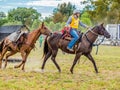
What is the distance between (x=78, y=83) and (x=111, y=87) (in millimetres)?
1017

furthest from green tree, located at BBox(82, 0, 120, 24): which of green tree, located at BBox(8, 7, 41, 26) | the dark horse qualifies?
green tree, located at BBox(8, 7, 41, 26)

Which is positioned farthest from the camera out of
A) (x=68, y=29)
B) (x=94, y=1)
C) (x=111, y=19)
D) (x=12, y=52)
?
(x=111, y=19)

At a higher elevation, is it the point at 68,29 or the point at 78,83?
the point at 68,29

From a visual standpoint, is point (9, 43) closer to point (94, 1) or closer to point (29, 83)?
point (29, 83)

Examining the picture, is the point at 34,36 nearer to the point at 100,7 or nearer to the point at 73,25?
the point at 73,25

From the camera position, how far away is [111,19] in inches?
2280

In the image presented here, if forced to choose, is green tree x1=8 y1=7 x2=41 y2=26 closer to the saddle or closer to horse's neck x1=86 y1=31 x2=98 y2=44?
the saddle

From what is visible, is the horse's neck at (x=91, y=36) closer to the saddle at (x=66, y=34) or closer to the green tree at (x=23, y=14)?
the saddle at (x=66, y=34)

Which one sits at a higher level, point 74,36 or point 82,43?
point 74,36

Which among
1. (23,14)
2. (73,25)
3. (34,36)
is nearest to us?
(73,25)

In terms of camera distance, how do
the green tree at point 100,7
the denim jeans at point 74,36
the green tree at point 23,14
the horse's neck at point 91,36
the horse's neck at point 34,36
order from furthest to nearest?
the green tree at point 23,14, the green tree at point 100,7, the horse's neck at point 34,36, the horse's neck at point 91,36, the denim jeans at point 74,36

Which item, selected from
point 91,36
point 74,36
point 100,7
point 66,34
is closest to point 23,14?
point 100,7

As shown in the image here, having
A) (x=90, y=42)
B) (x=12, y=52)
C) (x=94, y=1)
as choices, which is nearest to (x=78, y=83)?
(x=90, y=42)

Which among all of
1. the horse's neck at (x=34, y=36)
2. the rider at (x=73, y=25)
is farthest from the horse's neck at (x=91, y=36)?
the horse's neck at (x=34, y=36)
